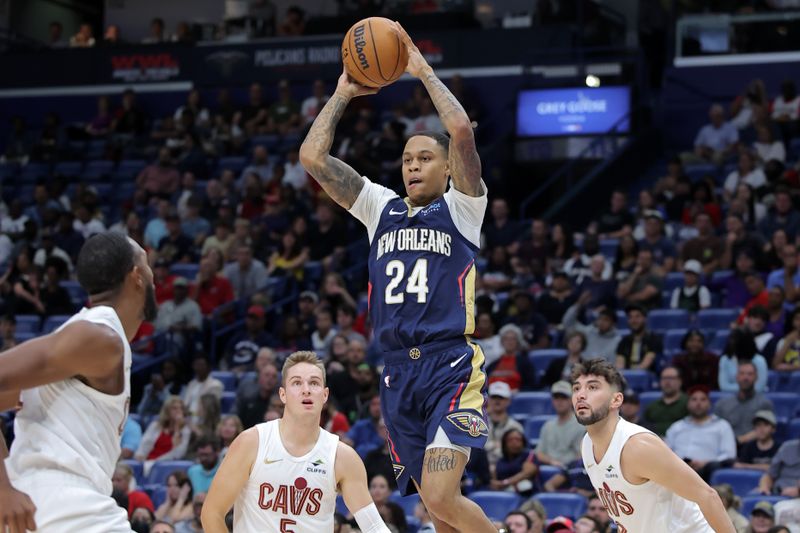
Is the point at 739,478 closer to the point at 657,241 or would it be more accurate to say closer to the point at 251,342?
the point at 657,241

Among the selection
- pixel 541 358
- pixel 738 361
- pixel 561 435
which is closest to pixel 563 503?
pixel 561 435

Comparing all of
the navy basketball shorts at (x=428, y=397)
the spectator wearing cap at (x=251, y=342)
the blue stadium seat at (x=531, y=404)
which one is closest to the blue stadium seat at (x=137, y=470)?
the spectator wearing cap at (x=251, y=342)

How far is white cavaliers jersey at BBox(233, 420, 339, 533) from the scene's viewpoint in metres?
7.27

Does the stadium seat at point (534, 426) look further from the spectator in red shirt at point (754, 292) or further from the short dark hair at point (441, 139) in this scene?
the short dark hair at point (441, 139)

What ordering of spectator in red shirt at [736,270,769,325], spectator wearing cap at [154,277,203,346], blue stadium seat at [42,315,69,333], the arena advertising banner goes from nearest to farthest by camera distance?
1. spectator in red shirt at [736,270,769,325]
2. spectator wearing cap at [154,277,203,346]
3. blue stadium seat at [42,315,69,333]
4. the arena advertising banner

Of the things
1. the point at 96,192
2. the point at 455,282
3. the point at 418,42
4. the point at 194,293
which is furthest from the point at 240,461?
the point at 418,42

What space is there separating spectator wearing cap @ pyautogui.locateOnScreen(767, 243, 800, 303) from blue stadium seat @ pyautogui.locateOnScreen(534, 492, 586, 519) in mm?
3868

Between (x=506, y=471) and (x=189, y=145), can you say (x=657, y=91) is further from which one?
(x=506, y=471)

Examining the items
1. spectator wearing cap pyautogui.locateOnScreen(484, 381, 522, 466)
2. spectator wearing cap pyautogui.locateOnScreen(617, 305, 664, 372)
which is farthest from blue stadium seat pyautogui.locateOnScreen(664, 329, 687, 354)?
spectator wearing cap pyautogui.locateOnScreen(484, 381, 522, 466)

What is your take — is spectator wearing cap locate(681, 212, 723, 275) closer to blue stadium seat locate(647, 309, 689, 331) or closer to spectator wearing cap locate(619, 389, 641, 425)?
blue stadium seat locate(647, 309, 689, 331)

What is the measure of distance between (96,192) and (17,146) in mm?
3399

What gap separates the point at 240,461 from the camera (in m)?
7.32

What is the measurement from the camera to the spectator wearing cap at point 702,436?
11719 millimetres

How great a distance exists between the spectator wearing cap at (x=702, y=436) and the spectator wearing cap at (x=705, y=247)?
335 centimetres
